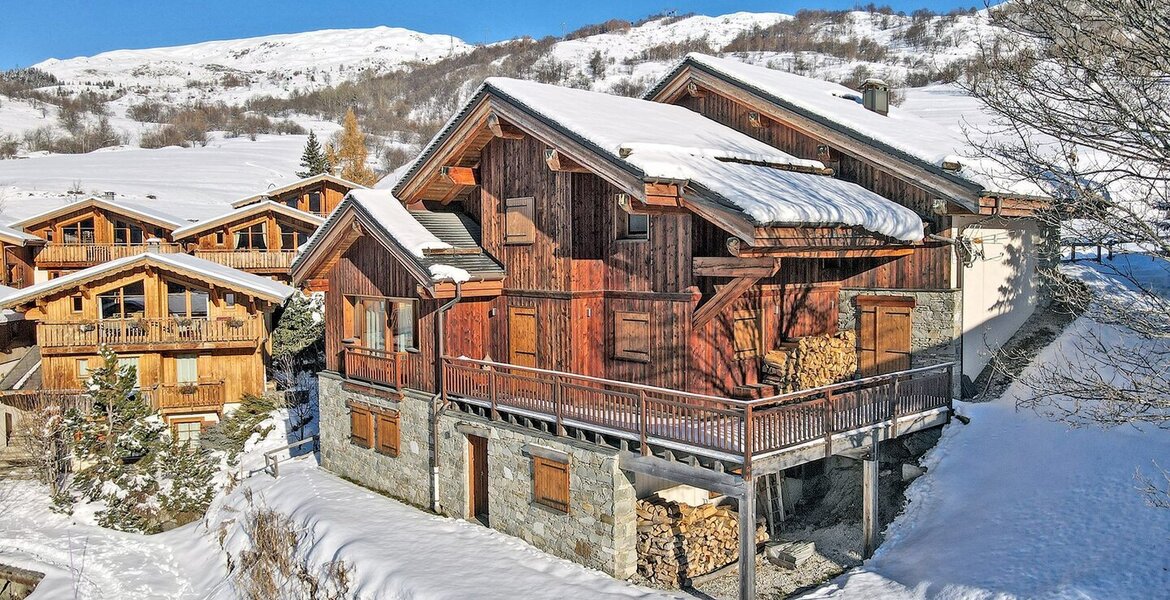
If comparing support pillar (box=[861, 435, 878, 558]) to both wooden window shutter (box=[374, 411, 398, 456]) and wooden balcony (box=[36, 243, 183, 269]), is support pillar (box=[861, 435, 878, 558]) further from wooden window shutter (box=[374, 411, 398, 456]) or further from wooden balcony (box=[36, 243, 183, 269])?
wooden balcony (box=[36, 243, 183, 269])

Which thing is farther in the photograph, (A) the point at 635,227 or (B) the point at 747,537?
(A) the point at 635,227

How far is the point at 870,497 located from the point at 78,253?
121 feet

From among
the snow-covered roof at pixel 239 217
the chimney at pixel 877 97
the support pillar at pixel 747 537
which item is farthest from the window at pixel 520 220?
the snow-covered roof at pixel 239 217

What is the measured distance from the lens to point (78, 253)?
1491 inches

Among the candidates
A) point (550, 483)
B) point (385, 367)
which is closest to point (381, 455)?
point (385, 367)

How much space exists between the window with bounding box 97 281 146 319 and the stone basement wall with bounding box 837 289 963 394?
2543 cm

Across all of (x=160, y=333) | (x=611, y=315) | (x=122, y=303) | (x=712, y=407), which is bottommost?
(x=160, y=333)

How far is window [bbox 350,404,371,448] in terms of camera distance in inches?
800

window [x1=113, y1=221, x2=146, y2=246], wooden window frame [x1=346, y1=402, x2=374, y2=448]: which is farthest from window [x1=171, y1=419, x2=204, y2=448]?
window [x1=113, y1=221, x2=146, y2=246]

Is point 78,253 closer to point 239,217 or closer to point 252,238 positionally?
point 239,217

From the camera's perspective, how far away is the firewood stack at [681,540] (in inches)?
566

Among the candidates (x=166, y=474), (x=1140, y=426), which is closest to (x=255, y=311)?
(x=166, y=474)

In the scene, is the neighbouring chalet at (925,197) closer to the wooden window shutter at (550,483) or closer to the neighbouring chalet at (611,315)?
the neighbouring chalet at (611,315)

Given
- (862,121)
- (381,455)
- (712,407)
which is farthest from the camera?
(381,455)
